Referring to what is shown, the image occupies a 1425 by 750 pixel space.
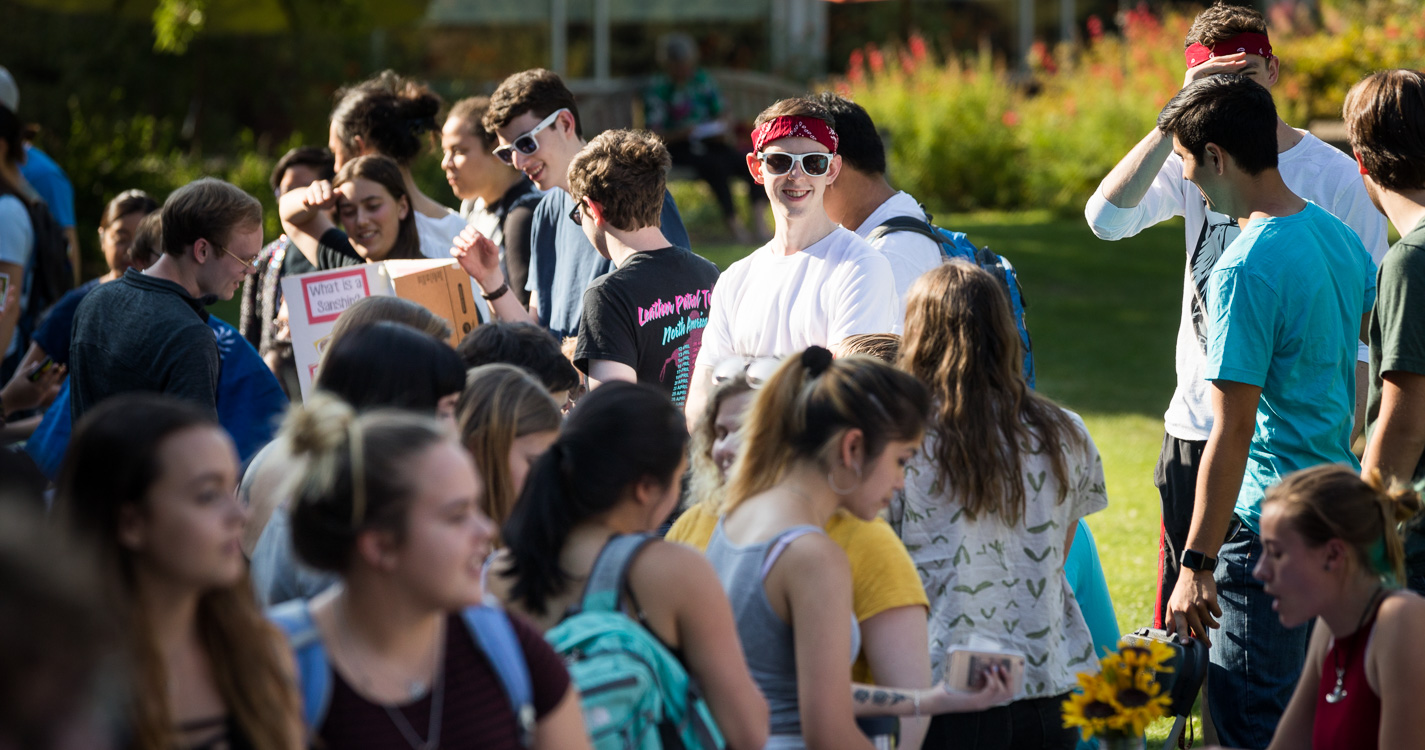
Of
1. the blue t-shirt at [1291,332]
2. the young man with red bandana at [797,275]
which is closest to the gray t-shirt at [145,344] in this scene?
the young man with red bandana at [797,275]

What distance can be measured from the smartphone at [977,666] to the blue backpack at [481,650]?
922mm

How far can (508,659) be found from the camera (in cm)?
204

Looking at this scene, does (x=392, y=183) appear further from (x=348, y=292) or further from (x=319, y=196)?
(x=348, y=292)

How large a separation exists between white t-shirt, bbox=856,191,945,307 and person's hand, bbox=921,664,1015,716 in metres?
1.76

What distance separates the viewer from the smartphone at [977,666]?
2.54 metres

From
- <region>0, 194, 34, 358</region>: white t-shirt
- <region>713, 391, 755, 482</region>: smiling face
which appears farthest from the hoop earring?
<region>0, 194, 34, 358</region>: white t-shirt

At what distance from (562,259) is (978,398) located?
2.47m

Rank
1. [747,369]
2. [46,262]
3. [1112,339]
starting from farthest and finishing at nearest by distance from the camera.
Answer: [1112,339] < [46,262] < [747,369]

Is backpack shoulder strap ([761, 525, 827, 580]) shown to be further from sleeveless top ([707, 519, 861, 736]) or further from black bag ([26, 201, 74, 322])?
black bag ([26, 201, 74, 322])

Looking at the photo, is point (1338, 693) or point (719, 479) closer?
point (1338, 693)

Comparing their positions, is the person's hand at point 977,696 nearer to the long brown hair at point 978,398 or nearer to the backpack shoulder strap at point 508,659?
the long brown hair at point 978,398

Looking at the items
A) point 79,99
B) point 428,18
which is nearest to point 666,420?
point 79,99

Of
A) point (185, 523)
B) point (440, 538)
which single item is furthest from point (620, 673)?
point (185, 523)

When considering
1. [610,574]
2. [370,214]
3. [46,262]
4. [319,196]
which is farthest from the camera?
[46,262]
